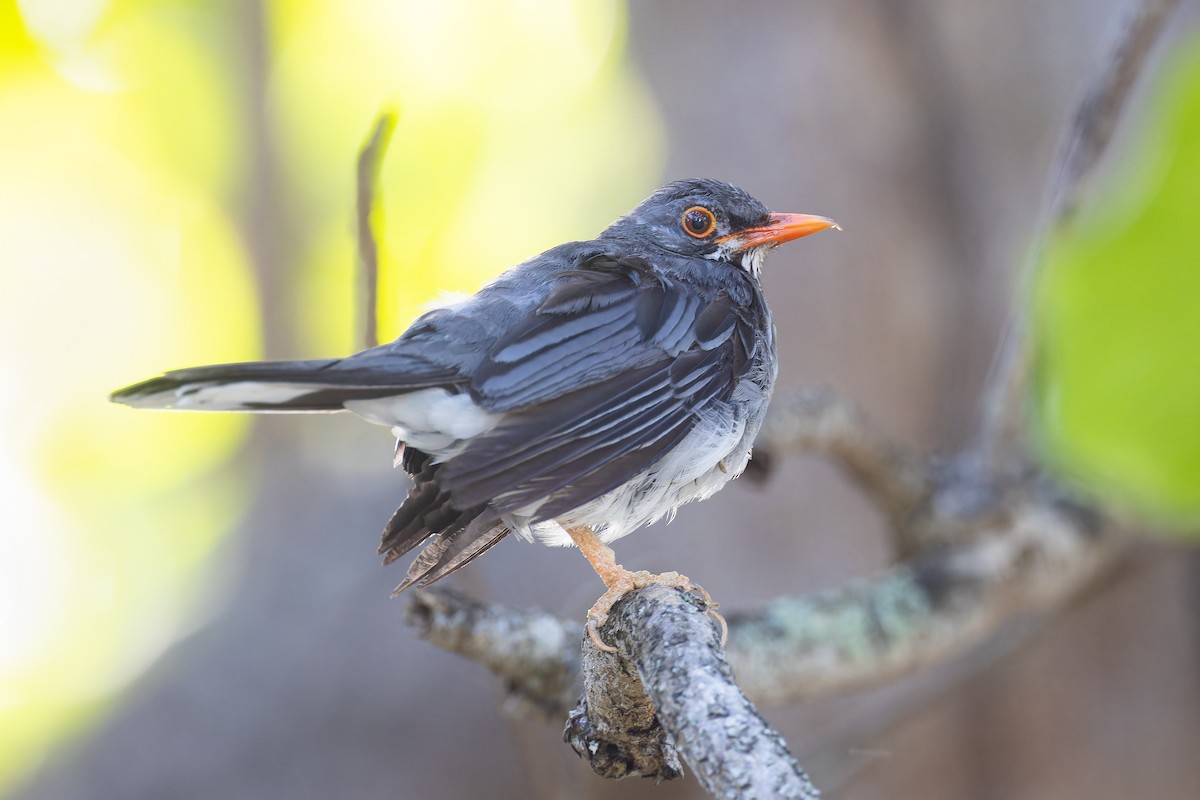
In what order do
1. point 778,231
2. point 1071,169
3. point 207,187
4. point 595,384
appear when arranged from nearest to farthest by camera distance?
point 595,384 < point 778,231 < point 1071,169 < point 207,187

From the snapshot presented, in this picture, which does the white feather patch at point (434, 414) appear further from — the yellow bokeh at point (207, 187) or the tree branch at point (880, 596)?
the yellow bokeh at point (207, 187)

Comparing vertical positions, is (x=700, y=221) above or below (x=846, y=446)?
above

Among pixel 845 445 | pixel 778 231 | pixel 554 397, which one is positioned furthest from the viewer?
pixel 845 445

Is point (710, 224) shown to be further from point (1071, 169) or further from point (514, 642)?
point (514, 642)

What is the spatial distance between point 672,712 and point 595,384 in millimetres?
1315

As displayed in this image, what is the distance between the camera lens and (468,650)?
122 inches

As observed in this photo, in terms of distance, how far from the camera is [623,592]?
3227 mm

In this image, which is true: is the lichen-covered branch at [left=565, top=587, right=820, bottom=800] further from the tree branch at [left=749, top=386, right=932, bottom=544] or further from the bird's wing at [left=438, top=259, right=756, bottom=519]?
the tree branch at [left=749, top=386, right=932, bottom=544]

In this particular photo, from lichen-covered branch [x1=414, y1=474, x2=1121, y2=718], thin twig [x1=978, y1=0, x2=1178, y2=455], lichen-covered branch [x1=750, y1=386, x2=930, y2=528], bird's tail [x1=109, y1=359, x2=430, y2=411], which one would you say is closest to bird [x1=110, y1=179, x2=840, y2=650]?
bird's tail [x1=109, y1=359, x2=430, y2=411]

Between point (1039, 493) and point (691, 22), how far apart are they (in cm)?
349

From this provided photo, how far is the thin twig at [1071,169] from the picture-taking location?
423cm

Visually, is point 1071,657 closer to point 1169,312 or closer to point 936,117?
point 936,117

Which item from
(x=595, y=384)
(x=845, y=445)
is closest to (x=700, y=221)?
(x=845, y=445)

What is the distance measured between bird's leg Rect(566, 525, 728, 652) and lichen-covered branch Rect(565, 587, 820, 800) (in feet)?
0.75
